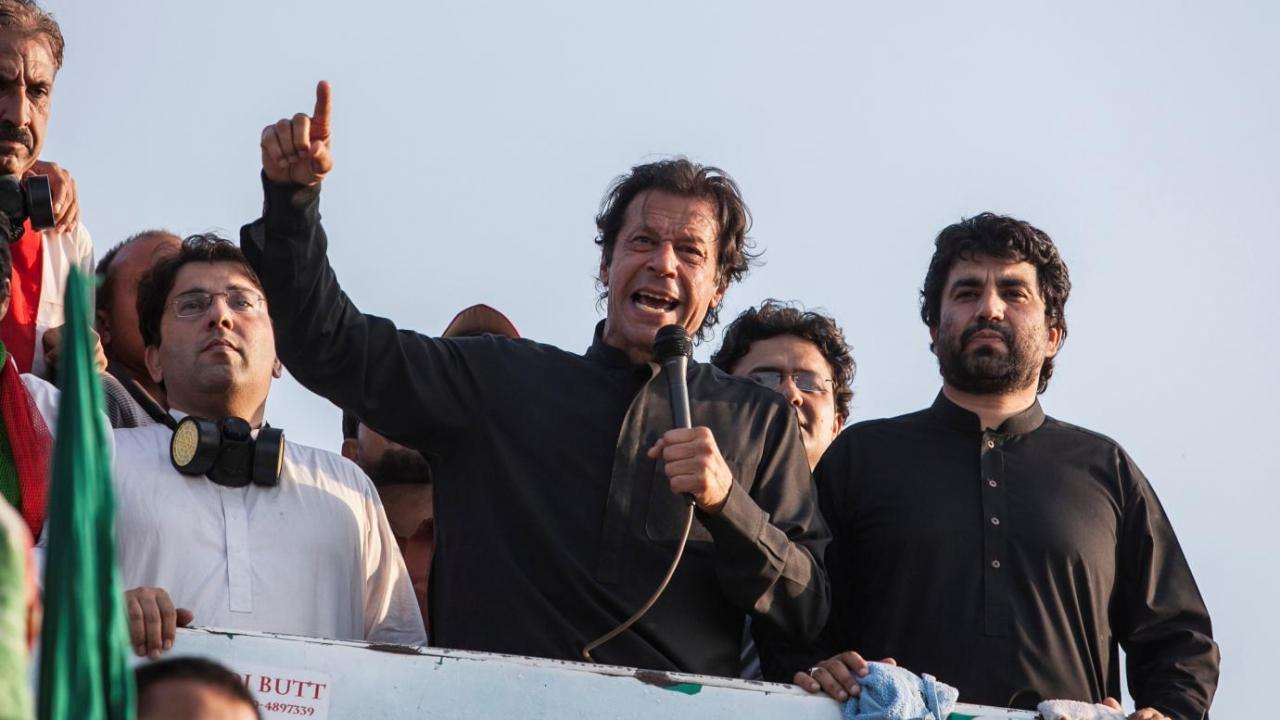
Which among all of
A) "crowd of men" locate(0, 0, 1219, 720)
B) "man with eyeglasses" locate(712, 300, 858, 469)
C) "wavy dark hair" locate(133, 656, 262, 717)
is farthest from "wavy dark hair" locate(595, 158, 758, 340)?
"wavy dark hair" locate(133, 656, 262, 717)

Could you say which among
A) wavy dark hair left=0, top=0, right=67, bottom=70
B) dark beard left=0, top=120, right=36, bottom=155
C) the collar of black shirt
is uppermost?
wavy dark hair left=0, top=0, right=67, bottom=70

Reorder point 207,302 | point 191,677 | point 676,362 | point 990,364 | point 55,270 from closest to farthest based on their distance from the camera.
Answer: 1. point 191,677
2. point 676,362
3. point 207,302
4. point 990,364
5. point 55,270

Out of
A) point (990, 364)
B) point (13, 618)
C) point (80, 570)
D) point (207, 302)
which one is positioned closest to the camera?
point (13, 618)

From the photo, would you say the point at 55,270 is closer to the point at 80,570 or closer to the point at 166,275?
the point at 166,275

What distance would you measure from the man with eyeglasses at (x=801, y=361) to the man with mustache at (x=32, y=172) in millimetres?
2236

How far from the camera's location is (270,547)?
14.5 ft

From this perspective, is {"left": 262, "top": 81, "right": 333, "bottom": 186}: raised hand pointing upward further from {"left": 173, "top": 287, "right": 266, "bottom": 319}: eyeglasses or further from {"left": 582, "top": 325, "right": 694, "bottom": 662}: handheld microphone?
{"left": 173, "top": 287, "right": 266, "bottom": 319}: eyeglasses

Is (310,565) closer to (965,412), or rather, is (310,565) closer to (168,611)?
(168,611)

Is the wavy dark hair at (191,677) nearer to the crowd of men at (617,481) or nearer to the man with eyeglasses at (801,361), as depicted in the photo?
the crowd of men at (617,481)

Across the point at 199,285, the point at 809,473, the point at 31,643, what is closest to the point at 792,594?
the point at 809,473

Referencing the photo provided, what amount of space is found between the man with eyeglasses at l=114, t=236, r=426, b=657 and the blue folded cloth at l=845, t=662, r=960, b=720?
1.19 metres

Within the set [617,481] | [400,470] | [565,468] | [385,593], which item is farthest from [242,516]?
[400,470]

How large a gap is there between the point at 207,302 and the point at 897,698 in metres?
2.25

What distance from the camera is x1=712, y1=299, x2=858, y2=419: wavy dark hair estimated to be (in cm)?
657
